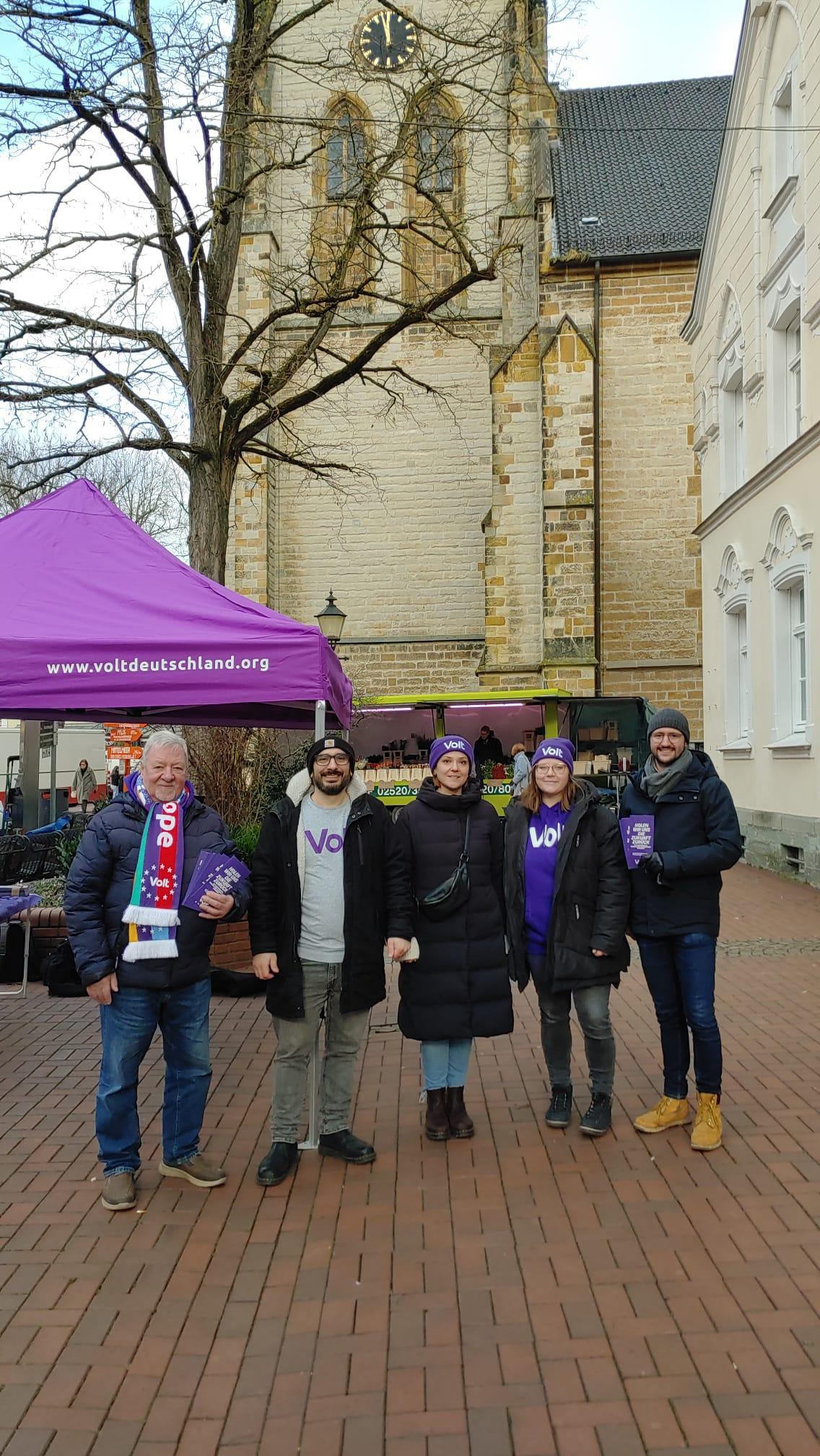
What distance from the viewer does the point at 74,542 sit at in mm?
6059

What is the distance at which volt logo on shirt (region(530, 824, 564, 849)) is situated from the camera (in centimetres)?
475

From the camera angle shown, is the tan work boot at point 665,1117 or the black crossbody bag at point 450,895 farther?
the tan work boot at point 665,1117

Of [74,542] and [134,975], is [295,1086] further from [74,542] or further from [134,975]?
[74,542]

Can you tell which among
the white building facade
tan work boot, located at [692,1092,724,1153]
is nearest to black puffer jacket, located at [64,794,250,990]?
tan work boot, located at [692,1092,724,1153]

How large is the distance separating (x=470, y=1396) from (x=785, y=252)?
13169 mm

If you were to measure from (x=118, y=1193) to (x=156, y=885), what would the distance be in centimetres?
114

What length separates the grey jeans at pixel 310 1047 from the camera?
14.6 feet

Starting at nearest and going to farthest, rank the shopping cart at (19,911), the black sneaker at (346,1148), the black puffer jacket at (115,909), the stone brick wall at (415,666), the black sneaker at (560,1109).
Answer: the black puffer jacket at (115,909)
the black sneaker at (346,1148)
the black sneaker at (560,1109)
the shopping cart at (19,911)
the stone brick wall at (415,666)

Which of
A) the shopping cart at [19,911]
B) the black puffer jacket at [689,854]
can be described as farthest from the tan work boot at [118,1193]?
the shopping cart at [19,911]

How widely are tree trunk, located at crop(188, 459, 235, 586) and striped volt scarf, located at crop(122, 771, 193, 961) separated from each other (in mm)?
6540

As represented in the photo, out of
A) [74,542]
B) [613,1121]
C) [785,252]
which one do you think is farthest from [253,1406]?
[785,252]

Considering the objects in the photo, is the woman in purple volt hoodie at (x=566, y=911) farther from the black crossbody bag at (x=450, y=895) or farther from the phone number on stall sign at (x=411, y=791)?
the phone number on stall sign at (x=411, y=791)

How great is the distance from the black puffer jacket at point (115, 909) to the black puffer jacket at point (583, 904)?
1.35 metres

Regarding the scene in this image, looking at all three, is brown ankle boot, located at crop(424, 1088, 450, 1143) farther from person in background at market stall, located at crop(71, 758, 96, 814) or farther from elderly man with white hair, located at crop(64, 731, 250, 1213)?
person in background at market stall, located at crop(71, 758, 96, 814)
